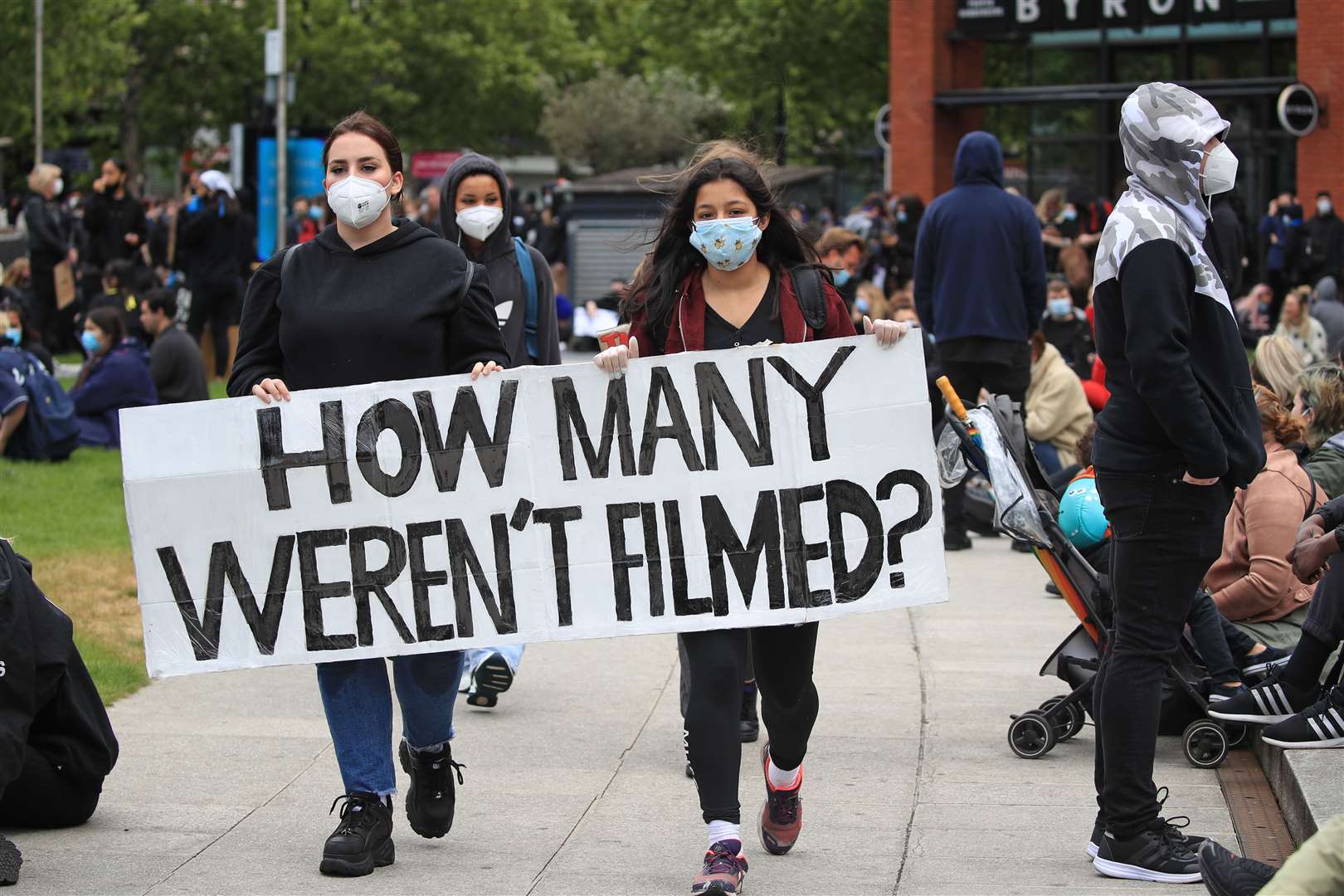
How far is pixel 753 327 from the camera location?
5.20 meters

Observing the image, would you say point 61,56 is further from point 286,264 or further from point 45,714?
point 286,264

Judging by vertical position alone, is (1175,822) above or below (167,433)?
below

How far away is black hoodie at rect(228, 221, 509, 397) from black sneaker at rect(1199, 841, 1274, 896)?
2.25m

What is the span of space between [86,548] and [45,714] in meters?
5.14

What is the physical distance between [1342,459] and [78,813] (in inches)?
173

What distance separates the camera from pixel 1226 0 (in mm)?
27469

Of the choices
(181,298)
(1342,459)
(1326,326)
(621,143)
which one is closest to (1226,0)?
(621,143)

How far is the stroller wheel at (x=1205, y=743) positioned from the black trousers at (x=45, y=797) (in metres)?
3.35

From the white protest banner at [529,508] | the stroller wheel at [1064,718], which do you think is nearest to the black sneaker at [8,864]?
the white protest banner at [529,508]

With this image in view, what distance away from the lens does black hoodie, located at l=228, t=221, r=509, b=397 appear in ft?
16.8

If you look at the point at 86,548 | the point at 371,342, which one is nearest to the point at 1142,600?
the point at 371,342

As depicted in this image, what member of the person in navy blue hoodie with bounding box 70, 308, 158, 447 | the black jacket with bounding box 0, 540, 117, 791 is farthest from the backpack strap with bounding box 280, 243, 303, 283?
the person in navy blue hoodie with bounding box 70, 308, 158, 447

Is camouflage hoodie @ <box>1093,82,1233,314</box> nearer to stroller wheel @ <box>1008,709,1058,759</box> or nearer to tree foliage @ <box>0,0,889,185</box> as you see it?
stroller wheel @ <box>1008,709,1058,759</box>

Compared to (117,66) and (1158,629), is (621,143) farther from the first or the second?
(1158,629)
